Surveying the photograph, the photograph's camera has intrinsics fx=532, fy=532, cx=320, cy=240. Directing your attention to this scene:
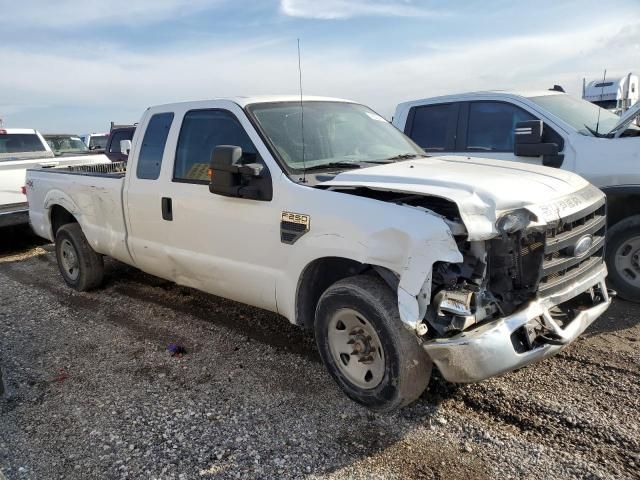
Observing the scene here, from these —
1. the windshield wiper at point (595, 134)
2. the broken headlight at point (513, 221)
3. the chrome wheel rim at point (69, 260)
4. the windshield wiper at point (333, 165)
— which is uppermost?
the windshield wiper at point (595, 134)

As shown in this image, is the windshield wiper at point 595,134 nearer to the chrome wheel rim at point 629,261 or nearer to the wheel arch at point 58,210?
the chrome wheel rim at point 629,261

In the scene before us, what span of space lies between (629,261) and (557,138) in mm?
1375

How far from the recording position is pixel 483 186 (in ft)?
9.97

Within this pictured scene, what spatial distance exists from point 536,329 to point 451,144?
11.9 feet

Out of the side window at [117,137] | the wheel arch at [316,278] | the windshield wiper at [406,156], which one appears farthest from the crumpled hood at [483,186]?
the side window at [117,137]

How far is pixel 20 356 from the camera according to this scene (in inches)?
174

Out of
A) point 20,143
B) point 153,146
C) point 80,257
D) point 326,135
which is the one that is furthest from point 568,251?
point 20,143

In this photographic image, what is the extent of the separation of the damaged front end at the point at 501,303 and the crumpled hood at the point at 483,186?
0.11 metres

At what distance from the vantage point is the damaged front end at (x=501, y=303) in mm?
2754

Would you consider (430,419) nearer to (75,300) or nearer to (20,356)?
(20,356)

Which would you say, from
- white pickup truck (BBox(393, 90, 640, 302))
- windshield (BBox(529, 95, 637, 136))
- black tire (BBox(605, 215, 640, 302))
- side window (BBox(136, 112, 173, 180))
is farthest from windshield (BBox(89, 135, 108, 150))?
black tire (BBox(605, 215, 640, 302))

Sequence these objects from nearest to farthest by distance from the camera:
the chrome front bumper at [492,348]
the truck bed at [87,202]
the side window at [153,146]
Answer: the chrome front bumper at [492,348]
the side window at [153,146]
the truck bed at [87,202]

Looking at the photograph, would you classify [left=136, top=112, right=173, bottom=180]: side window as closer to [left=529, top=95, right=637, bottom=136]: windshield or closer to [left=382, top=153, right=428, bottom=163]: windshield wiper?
[left=382, top=153, right=428, bottom=163]: windshield wiper

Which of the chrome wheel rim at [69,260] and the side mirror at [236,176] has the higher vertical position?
the side mirror at [236,176]
